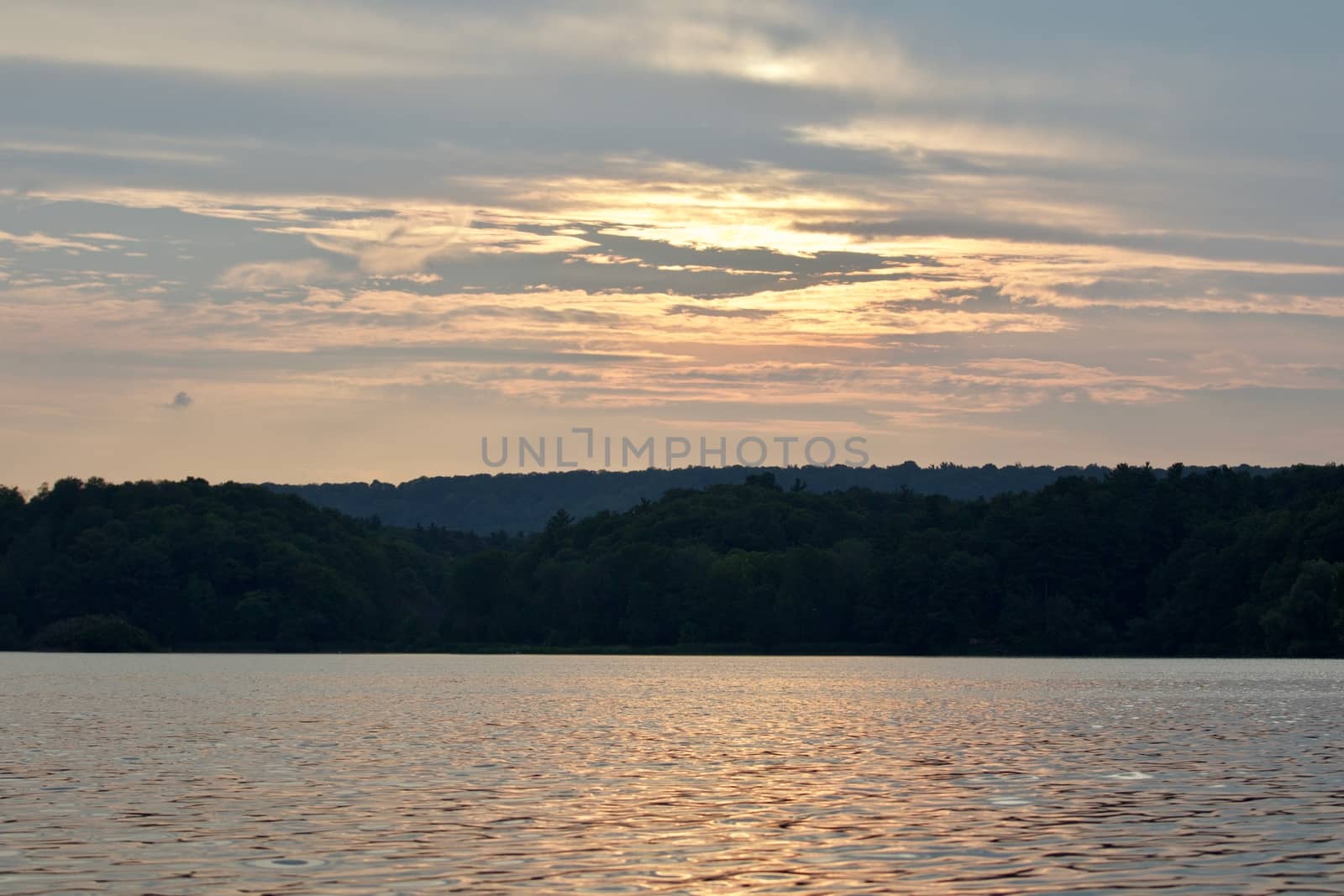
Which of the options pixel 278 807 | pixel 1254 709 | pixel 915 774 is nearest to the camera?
pixel 278 807

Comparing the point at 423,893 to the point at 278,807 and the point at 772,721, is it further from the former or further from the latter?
the point at 772,721

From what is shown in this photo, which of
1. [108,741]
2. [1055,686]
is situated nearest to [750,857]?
[108,741]

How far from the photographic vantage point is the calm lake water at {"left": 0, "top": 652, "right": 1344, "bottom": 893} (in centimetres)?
3031

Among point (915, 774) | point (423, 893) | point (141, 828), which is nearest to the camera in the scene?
point (423, 893)

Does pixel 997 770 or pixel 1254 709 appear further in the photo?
pixel 1254 709

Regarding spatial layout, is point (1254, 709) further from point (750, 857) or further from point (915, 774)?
point (750, 857)

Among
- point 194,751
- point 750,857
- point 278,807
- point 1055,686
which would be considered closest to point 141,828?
point 278,807

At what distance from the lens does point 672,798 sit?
43062 millimetres

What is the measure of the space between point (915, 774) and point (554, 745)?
54.8ft

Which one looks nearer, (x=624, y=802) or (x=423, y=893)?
(x=423, y=893)

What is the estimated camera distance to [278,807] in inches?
1586

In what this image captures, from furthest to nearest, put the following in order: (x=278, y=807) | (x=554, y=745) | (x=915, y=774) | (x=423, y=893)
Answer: (x=554, y=745) < (x=915, y=774) < (x=278, y=807) < (x=423, y=893)

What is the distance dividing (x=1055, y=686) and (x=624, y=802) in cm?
8428

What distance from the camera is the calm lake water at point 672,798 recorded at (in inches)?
1193
